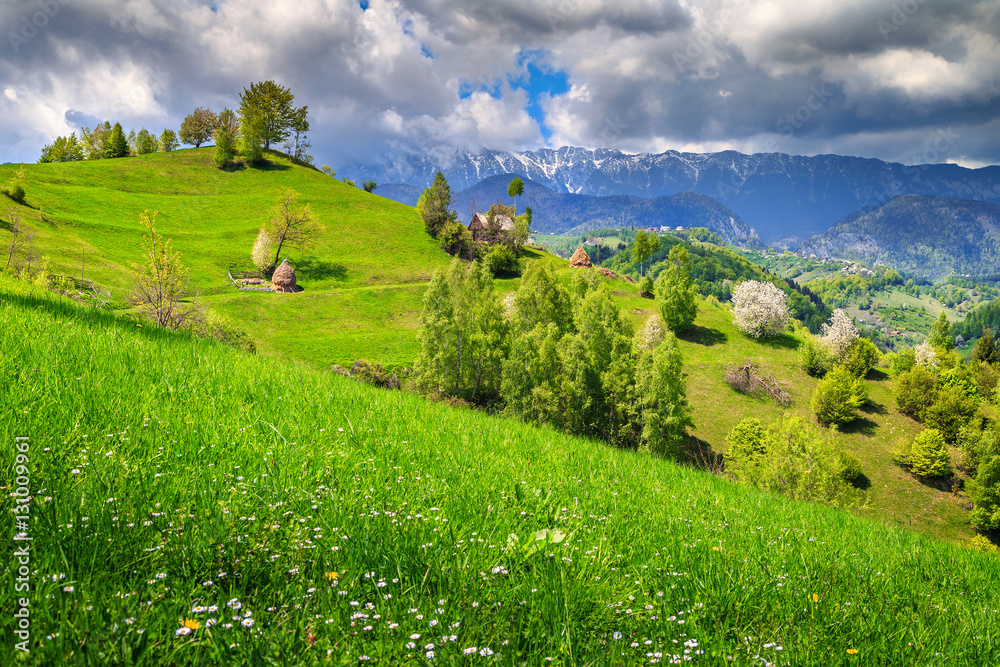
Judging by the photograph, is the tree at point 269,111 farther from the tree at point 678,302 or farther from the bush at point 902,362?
the bush at point 902,362

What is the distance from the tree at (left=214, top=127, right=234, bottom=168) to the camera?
96312 mm

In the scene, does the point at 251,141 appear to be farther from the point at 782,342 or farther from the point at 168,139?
the point at 782,342

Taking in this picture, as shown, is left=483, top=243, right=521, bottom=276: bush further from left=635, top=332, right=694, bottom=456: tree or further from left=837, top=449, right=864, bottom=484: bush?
left=837, top=449, right=864, bottom=484: bush

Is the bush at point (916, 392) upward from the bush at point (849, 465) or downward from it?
upward

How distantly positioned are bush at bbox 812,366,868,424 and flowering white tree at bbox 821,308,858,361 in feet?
28.5

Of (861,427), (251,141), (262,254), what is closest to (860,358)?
(861,427)

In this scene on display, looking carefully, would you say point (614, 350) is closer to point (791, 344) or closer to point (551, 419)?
point (551, 419)

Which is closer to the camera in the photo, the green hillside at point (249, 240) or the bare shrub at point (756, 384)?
the bare shrub at point (756, 384)

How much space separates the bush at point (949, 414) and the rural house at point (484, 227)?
64.9 meters

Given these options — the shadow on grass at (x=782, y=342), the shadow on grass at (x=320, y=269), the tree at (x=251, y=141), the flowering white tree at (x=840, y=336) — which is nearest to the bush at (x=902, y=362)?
the flowering white tree at (x=840, y=336)

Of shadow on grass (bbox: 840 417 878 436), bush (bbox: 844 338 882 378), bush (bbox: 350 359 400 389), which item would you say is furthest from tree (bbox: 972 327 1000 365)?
bush (bbox: 350 359 400 389)

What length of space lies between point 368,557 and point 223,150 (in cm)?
12032

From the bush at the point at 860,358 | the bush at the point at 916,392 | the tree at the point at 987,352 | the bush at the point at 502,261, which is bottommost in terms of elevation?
the bush at the point at 916,392

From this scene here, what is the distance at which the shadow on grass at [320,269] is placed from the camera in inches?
2542
